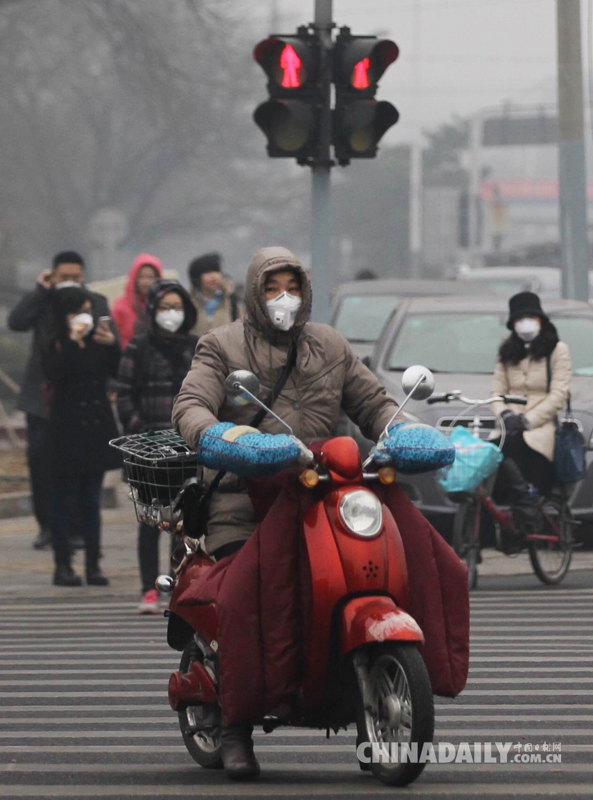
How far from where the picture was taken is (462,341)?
1337 centimetres

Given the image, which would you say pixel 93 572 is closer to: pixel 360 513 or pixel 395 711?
pixel 360 513

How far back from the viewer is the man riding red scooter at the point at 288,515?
5.23 meters

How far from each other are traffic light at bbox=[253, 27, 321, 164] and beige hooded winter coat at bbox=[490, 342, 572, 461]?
66.2 inches

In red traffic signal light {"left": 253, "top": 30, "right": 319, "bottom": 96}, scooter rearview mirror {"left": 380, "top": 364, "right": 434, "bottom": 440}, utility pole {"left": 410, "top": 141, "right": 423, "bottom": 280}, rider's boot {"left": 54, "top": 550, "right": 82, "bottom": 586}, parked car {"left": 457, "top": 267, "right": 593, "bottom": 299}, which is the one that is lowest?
rider's boot {"left": 54, "top": 550, "right": 82, "bottom": 586}

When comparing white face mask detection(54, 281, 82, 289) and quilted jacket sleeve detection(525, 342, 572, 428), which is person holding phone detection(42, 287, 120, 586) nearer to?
white face mask detection(54, 281, 82, 289)

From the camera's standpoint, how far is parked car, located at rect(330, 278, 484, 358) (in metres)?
18.0

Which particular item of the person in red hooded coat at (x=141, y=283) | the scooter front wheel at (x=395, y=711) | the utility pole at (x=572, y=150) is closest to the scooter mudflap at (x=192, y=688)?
the scooter front wheel at (x=395, y=711)

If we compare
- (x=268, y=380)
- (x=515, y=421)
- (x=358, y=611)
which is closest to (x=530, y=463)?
(x=515, y=421)

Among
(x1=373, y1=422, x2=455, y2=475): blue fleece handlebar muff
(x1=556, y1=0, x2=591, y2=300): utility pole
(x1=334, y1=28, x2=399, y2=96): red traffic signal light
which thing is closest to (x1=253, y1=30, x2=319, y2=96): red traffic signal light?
(x1=334, y1=28, x2=399, y2=96): red traffic signal light

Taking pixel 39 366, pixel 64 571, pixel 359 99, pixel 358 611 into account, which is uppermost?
pixel 359 99

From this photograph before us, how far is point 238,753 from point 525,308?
19.3 ft

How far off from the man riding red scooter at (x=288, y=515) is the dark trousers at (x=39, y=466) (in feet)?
21.0

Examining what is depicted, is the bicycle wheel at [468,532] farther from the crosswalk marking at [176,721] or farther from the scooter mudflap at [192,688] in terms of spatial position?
the scooter mudflap at [192,688]

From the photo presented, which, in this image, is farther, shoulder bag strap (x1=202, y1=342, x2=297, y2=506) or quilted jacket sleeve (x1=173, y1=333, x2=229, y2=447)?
shoulder bag strap (x1=202, y1=342, x2=297, y2=506)
